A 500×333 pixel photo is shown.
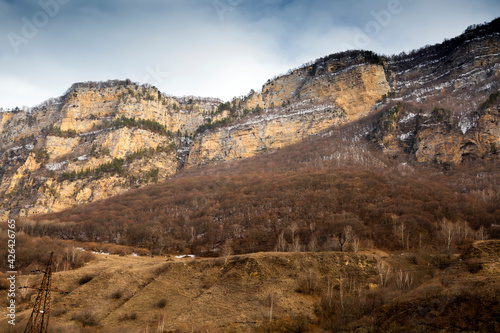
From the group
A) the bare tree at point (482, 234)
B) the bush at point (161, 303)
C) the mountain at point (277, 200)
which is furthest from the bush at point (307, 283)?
the bare tree at point (482, 234)

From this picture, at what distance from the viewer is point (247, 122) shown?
134m

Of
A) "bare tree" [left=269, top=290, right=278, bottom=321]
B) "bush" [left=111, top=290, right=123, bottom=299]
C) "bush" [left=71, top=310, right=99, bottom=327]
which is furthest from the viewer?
"bush" [left=111, top=290, right=123, bottom=299]

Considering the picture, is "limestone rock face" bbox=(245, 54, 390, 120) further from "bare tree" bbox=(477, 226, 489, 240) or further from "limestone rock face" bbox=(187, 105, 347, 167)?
"bare tree" bbox=(477, 226, 489, 240)

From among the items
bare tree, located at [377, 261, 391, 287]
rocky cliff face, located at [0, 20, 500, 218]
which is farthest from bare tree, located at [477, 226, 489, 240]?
rocky cliff face, located at [0, 20, 500, 218]

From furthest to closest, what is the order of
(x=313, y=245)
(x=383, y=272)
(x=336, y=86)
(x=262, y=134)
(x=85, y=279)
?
(x=336, y=86) < (x=262, y=134) < (x=313, y=245) < (x=85, y=279) < (x=383, y=272)

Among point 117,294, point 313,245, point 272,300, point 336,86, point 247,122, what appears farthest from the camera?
point 247,122

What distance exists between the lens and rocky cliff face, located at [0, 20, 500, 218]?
9238cm

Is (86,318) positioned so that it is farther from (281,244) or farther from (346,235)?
(346,235)

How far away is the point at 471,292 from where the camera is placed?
16.3 metres

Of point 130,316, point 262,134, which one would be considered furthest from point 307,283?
point 262,134

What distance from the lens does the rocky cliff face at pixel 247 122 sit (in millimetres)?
92375

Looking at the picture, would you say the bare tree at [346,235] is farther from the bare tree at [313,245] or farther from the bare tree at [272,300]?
the bare tree at [272,300]

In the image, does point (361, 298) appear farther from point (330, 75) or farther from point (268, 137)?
point (330, 75)

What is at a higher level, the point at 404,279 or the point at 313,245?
the point at 313,245
